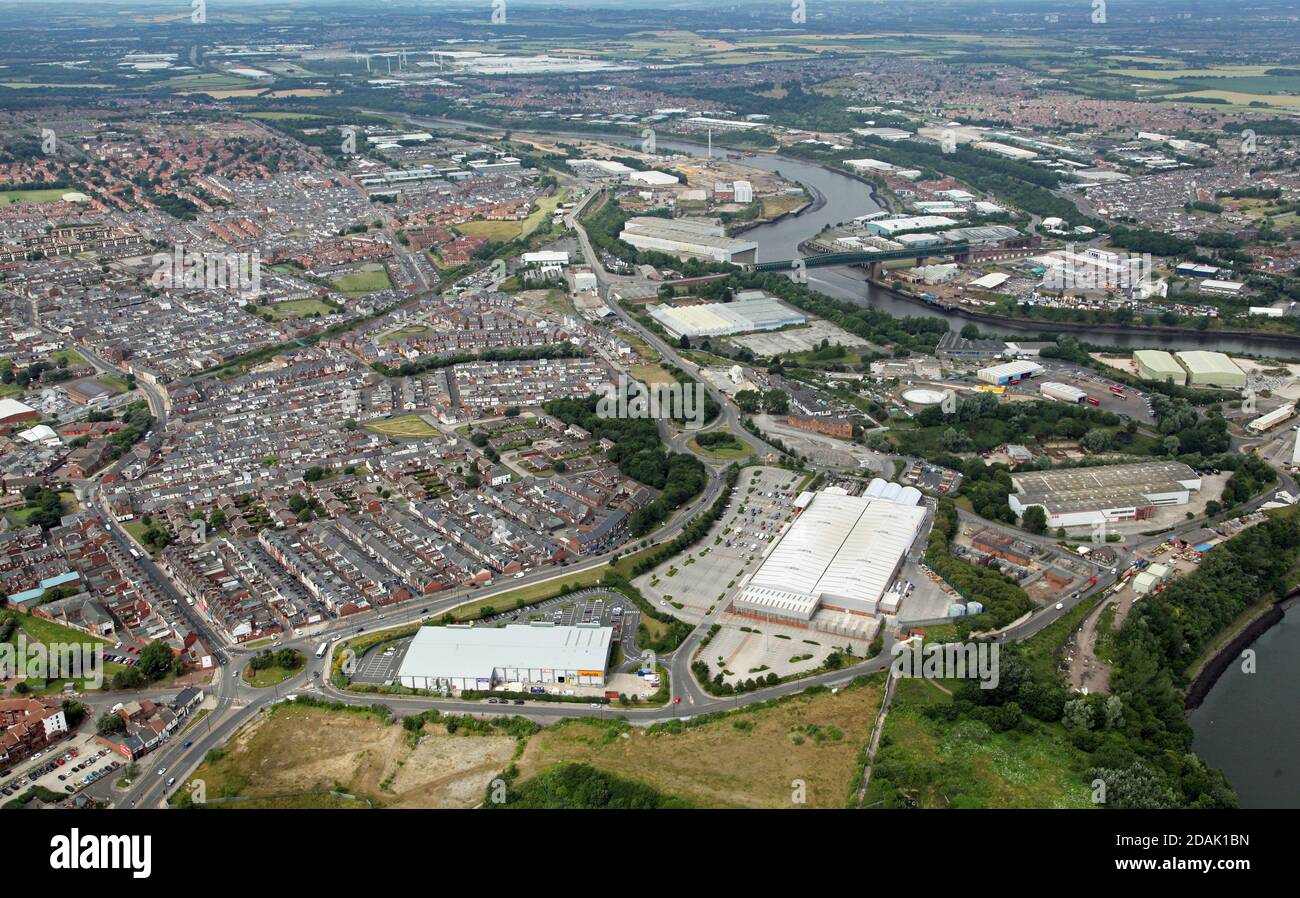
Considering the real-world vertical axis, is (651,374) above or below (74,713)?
above

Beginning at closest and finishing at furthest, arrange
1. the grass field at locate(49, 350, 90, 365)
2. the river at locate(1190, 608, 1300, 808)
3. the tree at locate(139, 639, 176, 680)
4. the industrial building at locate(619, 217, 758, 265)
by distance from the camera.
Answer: the river at locate(1190, 608, 1300, 808), the tree at locate(139, 639, 176, 680), the grass field at locate(49, 350, 90, 365), the industrial building at locate(619, 217, 758, 265)

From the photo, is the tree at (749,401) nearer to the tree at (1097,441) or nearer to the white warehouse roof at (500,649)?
the tree at (1097,441)

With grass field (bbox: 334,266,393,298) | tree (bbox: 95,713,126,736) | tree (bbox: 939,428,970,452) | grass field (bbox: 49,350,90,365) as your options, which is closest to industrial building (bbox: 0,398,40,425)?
grass field (bbox: 49,350,90,365)

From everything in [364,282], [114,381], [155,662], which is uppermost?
[364,282]

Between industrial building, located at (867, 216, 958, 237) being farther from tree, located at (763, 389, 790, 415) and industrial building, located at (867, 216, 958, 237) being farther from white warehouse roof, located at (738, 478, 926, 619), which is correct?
white warehouse roof, located at (738, 478, 926, 619)

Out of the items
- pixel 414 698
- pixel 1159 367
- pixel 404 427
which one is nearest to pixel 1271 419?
pixel 1159 367

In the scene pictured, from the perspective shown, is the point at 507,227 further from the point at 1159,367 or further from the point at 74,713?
the point at 74,713

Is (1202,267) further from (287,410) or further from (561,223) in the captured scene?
(287,410)

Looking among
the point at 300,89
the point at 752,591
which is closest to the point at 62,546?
the point at 752,591
